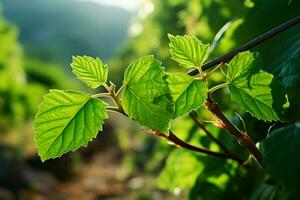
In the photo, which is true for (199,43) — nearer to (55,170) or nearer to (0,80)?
(0,80)

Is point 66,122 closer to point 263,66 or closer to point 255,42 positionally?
point 255,42

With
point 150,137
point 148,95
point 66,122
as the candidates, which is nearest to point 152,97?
point 148,95

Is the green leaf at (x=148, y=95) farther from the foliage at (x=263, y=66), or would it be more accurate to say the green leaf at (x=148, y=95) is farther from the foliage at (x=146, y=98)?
the foliage at (x=263, y=66)

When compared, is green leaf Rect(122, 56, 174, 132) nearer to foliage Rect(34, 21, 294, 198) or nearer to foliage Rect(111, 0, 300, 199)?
foliage Rect(34, 21, 294, 198)

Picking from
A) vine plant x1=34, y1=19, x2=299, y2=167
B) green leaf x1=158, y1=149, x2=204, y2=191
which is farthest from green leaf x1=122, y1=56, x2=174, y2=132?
green leaf x1=158, y1=149, x2=204, y2=191

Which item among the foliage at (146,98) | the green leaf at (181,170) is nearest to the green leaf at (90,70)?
the foliage at (146,98)

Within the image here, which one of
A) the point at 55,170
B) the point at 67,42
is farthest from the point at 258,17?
the point at 67,42

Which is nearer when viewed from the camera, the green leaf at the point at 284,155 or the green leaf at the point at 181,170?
the green leaf at the point at 284,155
